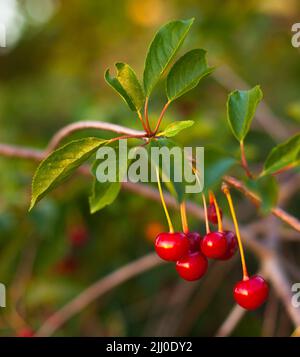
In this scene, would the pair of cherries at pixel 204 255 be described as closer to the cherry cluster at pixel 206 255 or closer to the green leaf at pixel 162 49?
the cherry cluster at pixel 206 255

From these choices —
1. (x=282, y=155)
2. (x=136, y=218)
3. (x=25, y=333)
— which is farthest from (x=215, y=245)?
(x=136, y=218)

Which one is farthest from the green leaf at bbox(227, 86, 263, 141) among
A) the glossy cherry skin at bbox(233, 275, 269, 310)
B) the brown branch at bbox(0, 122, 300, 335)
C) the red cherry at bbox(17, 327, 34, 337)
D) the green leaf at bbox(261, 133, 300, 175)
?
the red cherry at bbox(17, 327, 34, 337)

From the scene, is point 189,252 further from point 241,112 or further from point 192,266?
point 241,112

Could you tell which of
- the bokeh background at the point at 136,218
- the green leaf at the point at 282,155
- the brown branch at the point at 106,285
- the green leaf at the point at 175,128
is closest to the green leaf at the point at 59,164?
the green leaf at the point at 175,128

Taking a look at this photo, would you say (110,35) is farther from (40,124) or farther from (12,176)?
Answer: (12,176)
